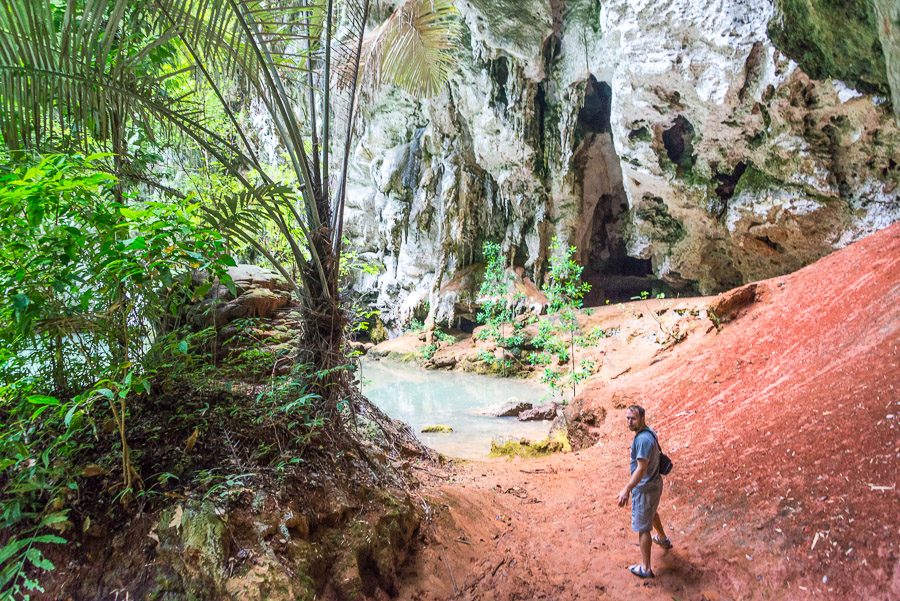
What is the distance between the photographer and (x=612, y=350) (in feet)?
36.1

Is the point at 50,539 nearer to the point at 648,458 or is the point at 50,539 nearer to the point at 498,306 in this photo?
the point at 648,458

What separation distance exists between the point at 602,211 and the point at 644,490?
1416 cm

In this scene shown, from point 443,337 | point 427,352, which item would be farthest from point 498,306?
point 443,337

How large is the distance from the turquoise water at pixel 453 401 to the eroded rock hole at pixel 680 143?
6.38 m

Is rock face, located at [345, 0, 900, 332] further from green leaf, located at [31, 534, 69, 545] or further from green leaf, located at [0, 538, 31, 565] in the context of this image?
green leaf, located at [0, 538, 31, 565]

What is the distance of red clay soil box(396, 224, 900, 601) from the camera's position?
2275 millimetres

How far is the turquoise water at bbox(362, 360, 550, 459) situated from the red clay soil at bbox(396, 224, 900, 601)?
1.42m

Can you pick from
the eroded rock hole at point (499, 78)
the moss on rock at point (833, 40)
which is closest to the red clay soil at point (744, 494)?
the moss on rock at point (833, 40)

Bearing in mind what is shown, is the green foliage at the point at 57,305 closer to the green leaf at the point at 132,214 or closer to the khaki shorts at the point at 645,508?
the green leaf at the point at 132,214

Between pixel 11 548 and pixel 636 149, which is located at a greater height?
pixel 636 149

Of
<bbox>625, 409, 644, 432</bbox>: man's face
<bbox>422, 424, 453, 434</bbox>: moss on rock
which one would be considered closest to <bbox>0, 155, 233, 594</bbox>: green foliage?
<bbox>625, 409, 644, 432</bbox>: man's face

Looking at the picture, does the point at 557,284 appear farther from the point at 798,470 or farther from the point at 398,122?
the point at 398,122

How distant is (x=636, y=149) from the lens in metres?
10.7

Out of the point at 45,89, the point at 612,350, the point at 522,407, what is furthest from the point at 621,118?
the point at 45,89
